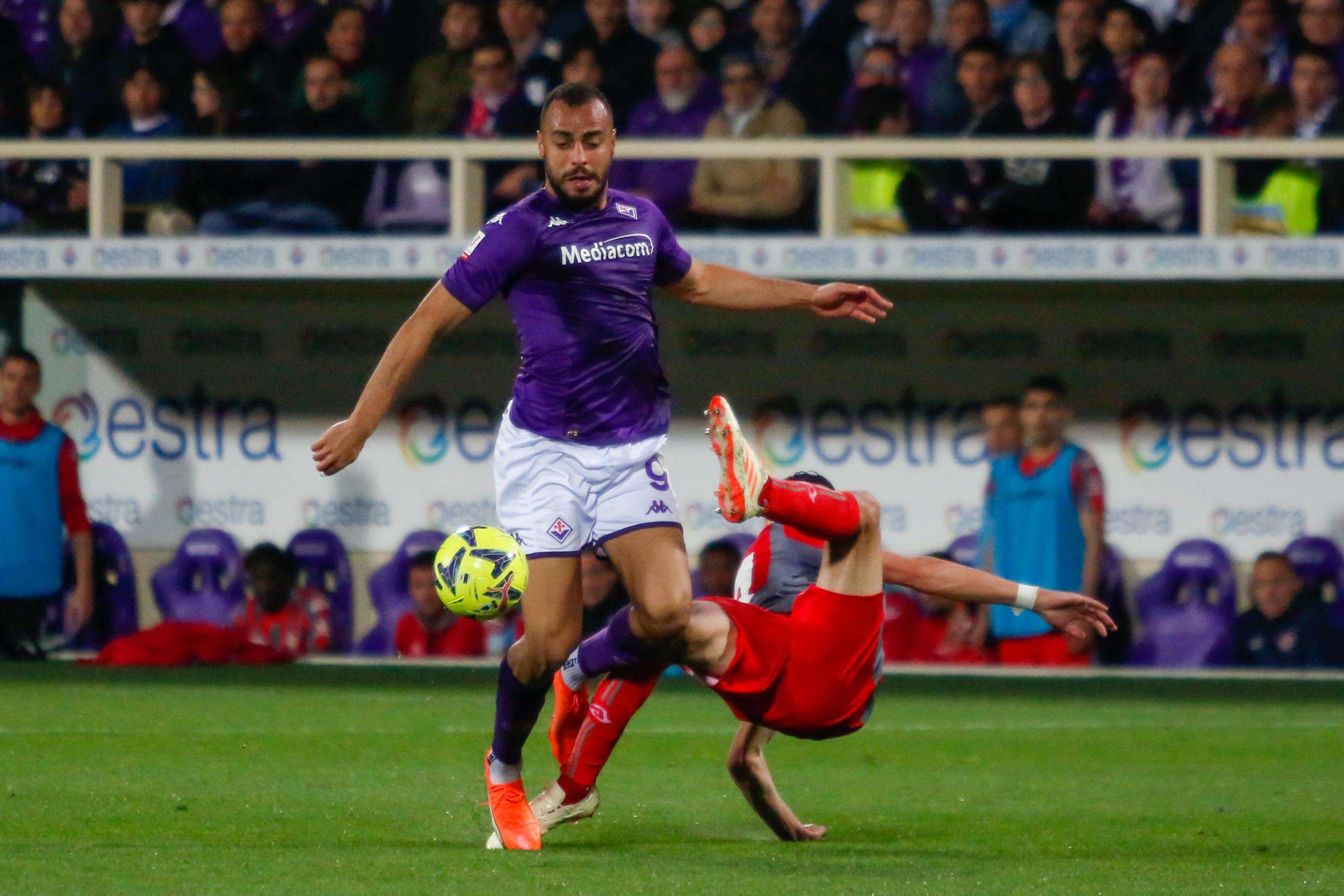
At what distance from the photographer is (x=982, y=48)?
12.6 metres

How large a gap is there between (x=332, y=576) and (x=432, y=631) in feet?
3.12

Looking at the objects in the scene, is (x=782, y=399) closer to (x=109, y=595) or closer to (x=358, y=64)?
(x=358, y=64)

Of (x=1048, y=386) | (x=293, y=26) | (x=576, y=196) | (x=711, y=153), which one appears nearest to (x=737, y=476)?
(x=576, y=196)

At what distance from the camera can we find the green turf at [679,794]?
229 inches

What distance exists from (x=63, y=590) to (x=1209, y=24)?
790cm

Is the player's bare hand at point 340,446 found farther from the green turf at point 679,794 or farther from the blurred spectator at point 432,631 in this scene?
the blurred spectator at point 432,631

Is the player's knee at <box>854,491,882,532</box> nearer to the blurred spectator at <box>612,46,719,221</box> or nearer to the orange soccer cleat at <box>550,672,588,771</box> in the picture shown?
the orange soccer cleat at <box>550,672,588,771</box>

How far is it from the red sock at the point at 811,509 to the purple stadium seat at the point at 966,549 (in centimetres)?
712

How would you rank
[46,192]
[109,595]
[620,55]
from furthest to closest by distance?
1. [109,595]
2. [46,192]
3. [620,55]

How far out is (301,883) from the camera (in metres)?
5.57

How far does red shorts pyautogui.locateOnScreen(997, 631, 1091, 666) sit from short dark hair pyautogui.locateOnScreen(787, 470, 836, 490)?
20.9ft

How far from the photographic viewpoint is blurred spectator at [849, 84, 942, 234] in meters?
12.9

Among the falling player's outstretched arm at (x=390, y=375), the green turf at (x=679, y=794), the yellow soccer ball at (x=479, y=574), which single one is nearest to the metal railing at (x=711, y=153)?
the green turf at (x=679, y=794)

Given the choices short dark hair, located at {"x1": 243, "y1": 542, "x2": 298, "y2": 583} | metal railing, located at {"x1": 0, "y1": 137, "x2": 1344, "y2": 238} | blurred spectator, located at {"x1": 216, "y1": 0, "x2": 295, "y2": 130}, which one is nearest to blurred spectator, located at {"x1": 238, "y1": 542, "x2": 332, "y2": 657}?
short dark hair, located at {"x1": 243, "y1": 542, "x2": 298, "y2": 583}
